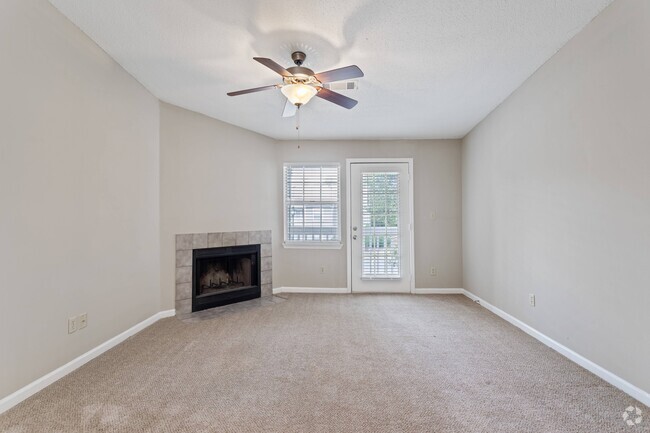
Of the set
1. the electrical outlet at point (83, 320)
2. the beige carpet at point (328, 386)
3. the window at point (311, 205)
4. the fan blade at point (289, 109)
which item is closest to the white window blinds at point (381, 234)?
the window at point (311, 205)

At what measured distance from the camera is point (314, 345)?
8.90 ft

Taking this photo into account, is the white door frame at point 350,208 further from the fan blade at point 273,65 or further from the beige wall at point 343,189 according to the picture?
the fan blade at point 273,65

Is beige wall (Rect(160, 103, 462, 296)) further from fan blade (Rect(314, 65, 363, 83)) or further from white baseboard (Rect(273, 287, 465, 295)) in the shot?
fan blade (Rect(314, 65, 363, 83))

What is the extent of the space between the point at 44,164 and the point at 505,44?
133 inches

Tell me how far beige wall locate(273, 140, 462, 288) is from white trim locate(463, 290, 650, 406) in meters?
1.29

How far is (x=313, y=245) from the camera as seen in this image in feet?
15.6

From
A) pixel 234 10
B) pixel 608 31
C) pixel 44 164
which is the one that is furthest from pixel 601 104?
pixel 44 164

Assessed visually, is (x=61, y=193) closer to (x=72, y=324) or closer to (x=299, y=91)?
(x=72, y=324)

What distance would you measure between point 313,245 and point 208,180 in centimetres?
181

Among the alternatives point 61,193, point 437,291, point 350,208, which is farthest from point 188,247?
point 437,291

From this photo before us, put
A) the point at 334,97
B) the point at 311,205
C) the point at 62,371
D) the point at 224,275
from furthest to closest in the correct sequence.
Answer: the point at 311,205 < the point at 224,275 < the point at 334,97 < the point at 62,371

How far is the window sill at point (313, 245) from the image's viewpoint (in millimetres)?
4730

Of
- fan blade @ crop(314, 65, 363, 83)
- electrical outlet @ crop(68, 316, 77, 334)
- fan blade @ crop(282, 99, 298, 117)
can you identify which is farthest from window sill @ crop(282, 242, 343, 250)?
A: fan blade @ crop(314, 65, 363, 83)

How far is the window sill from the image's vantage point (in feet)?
15.5
